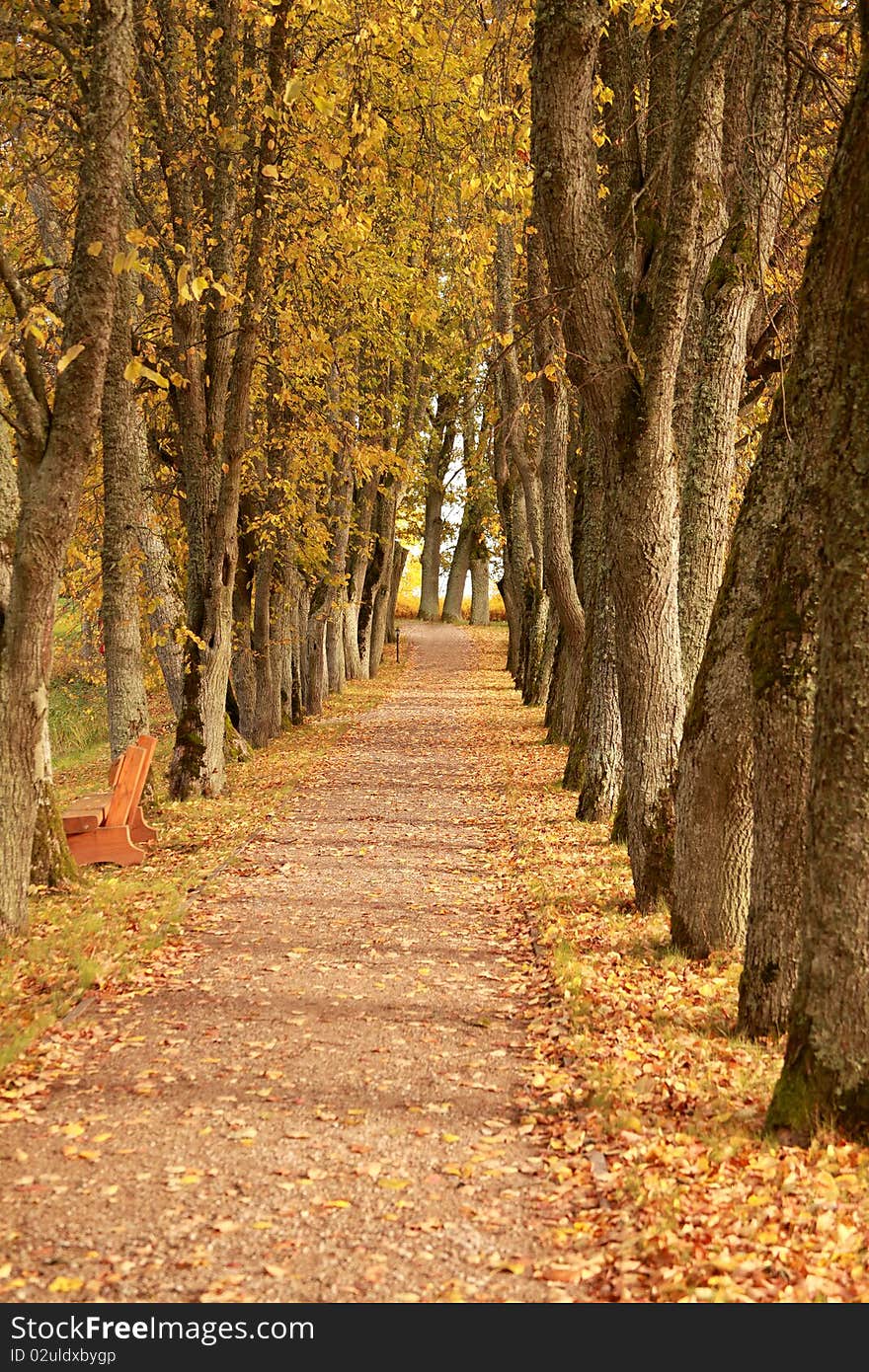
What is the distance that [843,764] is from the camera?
5289mm

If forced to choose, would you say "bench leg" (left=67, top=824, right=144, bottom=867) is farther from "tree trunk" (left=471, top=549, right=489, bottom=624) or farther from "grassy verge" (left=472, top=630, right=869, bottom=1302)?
"tree trunk" (left=471, top=549, right=489, bottom=624)

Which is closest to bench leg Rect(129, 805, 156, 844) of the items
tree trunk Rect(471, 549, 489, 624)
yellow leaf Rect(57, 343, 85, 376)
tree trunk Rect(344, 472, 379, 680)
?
yellow leaf Rect(57, 343, 85, 376)

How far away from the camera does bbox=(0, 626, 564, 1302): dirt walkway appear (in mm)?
4602

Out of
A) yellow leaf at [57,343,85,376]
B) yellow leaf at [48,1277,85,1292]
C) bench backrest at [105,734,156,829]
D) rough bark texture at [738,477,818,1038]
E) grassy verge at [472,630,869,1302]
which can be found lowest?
yellow leaf at [48,1277,85,1292]

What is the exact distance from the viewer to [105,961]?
332 inches

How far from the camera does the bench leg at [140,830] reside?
1273 cm

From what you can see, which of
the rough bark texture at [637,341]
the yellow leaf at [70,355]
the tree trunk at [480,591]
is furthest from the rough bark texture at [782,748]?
the tree trunk at [480,591]

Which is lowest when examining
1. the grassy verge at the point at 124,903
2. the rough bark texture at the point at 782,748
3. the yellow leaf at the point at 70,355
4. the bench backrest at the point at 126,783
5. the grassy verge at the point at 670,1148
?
the grassy verge at the point at 124,903

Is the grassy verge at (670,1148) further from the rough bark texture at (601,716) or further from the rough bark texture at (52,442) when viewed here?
the rough bark texture at (601,716)

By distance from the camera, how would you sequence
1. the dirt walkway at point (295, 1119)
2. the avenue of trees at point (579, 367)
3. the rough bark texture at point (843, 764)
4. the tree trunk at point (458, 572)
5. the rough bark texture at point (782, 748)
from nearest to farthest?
the dirt walkway at point (295, 1119) → the rough bark texture at point (843, 764) → the avenue of trees at point (579, 367) → the rough bark texture at point (782, 748) → the tree trunk at point (458, 572)

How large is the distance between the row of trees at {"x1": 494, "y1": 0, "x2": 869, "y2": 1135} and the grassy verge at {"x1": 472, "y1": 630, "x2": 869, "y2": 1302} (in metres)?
0.32

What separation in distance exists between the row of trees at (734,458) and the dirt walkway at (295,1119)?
1413 mm

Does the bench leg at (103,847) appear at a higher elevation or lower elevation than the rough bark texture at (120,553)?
lower

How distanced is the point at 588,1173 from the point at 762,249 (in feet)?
20.4
